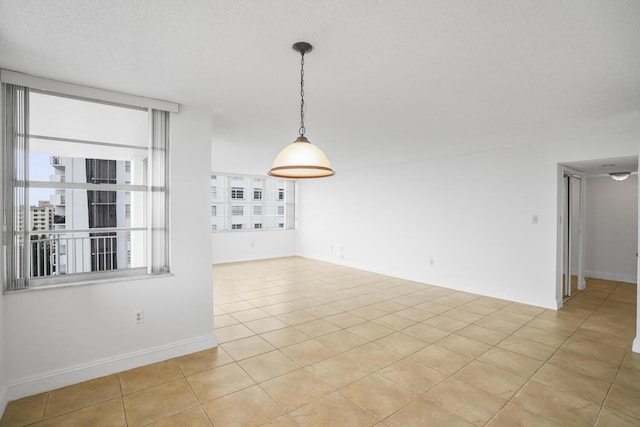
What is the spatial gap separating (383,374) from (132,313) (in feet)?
8.08

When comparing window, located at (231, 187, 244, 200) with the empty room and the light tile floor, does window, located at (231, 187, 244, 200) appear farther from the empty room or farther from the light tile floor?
the light tile floor

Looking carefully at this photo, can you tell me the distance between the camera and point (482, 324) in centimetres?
403

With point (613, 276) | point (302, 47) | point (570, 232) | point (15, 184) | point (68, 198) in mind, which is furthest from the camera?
point (613, 276)

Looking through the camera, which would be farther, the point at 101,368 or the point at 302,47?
the point at 101,368

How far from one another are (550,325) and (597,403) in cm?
180

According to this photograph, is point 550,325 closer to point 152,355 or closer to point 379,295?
point 379,295

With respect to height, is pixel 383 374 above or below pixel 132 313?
below

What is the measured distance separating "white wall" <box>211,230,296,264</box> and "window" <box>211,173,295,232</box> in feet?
1.01

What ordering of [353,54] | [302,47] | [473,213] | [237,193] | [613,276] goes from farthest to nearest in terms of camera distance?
[237,193]
[613,276]
[473,213]
[353,54]
[302,47]

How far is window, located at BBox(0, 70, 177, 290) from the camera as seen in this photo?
2502mm

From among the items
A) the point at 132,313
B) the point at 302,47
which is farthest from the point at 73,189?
the point at 302,47

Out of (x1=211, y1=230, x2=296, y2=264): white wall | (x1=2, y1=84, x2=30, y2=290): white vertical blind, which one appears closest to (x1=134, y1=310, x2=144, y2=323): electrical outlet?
(x1=2, y1=84, x2=30, y2=290): white vertical blind

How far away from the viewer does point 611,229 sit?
650 centimetres

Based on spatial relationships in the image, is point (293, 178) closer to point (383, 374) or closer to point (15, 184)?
point (383, 374)
